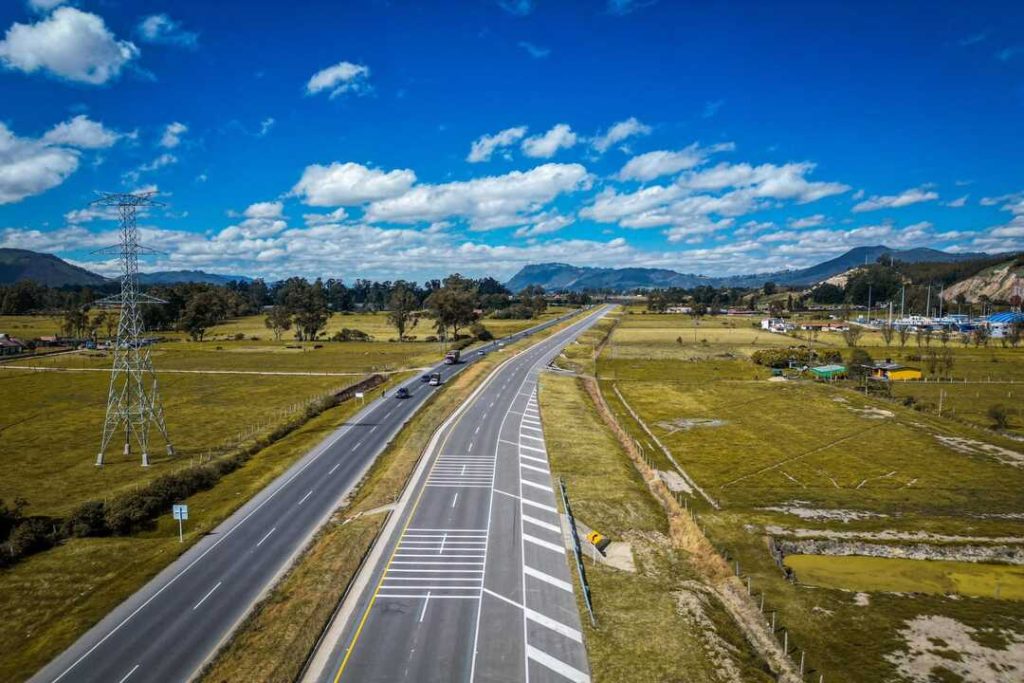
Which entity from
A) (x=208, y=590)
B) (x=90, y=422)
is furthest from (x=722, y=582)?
(x=90, y=422)

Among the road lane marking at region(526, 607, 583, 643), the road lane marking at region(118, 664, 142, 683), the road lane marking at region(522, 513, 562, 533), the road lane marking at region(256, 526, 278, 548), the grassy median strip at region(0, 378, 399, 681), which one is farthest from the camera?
the road lane marking at region(522, 513, 562, 533)

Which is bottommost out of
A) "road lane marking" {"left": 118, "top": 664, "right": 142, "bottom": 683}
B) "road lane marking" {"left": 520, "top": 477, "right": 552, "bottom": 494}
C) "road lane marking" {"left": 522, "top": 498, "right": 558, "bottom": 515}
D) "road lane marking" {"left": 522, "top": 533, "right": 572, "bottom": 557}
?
"road lane marking" {"left": 118, "top": 664, "right": 142, "bottom": 683}

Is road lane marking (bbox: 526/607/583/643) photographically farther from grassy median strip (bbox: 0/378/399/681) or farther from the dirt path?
grassy median strip (bbox: 0/378/399/681)

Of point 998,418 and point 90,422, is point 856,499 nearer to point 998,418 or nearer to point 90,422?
point 998,418

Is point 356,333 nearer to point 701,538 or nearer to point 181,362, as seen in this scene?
point 181,362

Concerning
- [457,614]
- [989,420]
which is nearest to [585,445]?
[457,614]

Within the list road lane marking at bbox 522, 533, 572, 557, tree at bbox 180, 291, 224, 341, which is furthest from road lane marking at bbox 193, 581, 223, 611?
tree at bbox 180, 291, 224, 341
